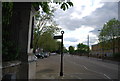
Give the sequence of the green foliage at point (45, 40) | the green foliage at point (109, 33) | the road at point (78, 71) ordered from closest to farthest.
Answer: the road at point (78, 71) → the green foliage at point (45, 40) → the green foliage at point (109, 33)

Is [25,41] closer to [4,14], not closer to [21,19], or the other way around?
[21,19]

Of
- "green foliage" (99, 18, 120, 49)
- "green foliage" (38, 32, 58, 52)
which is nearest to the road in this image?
"green foliage" (38, 32, 58, 52)

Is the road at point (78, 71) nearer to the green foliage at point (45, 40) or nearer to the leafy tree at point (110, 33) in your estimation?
the green foliage at point (45, 40)

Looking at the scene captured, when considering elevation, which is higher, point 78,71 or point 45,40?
point 45,40

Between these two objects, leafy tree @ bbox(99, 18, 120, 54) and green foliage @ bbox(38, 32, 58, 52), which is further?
leafy tree @ bbox(99, 18, 120, 54)

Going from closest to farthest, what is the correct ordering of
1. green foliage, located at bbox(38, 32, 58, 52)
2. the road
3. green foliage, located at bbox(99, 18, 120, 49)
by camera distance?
1. the road
2. green foliage, located at bbox(38, 32, 58, 52)
3. green foliage, located at bbox(99, 18, 120, 49)

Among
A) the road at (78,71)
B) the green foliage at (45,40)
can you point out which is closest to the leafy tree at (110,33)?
the green foliage at (45,40)

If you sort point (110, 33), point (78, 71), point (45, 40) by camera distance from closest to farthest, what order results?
point (78, 71) < point (45, 40) < point (110, 33)

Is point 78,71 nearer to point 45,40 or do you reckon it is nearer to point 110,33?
point 45,40

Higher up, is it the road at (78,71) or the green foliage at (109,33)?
the green foliage at (109,33)

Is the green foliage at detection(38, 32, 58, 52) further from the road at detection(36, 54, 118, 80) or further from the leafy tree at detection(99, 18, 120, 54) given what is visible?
the leafy tree at detection(99, 18, 120, 54)

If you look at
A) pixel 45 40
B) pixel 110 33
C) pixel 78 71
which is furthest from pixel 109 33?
pixel 78 71

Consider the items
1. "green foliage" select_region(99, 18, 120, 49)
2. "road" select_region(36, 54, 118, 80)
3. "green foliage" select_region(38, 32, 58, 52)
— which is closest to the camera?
"road" select_region(36, 54, 118, 80)

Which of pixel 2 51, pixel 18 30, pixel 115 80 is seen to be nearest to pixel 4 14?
pixel 2 51
